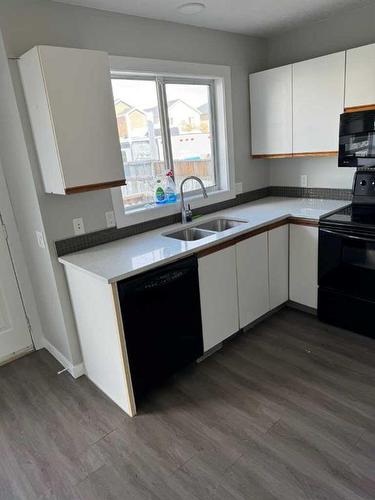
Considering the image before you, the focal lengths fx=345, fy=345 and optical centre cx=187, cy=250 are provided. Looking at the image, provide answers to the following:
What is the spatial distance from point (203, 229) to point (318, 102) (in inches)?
53.8

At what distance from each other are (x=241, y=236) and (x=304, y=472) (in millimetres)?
1450

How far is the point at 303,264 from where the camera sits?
2863 millimetres

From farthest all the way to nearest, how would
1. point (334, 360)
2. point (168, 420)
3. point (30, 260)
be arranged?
point (30, 260)
point (334, 360)
point (168, 420)

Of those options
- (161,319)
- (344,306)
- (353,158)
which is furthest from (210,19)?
(344,306)

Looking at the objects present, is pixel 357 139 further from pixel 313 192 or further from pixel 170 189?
pixel 170 189

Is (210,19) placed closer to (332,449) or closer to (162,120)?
(162,120)

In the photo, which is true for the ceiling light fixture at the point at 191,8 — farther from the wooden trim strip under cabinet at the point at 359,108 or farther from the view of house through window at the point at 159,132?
the wooden trim strip under cabinet at the point at 359,108

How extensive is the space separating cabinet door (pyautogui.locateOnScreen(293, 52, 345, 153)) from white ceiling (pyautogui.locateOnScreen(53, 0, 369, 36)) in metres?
0.35

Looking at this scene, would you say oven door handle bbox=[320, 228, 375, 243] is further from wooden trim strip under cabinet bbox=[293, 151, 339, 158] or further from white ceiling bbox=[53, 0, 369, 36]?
white ceiling bbox=[53, 0, 369, 36]

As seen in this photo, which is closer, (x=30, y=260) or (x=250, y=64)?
(x=30, y=260)

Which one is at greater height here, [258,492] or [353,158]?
[353,158]

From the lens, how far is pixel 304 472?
163cm

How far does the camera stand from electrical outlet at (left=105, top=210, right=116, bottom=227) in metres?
2.43

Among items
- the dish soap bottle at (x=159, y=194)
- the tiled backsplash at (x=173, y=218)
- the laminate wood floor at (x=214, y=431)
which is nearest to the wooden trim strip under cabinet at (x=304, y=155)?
the tiled backsplash at (x=173, y=218)
